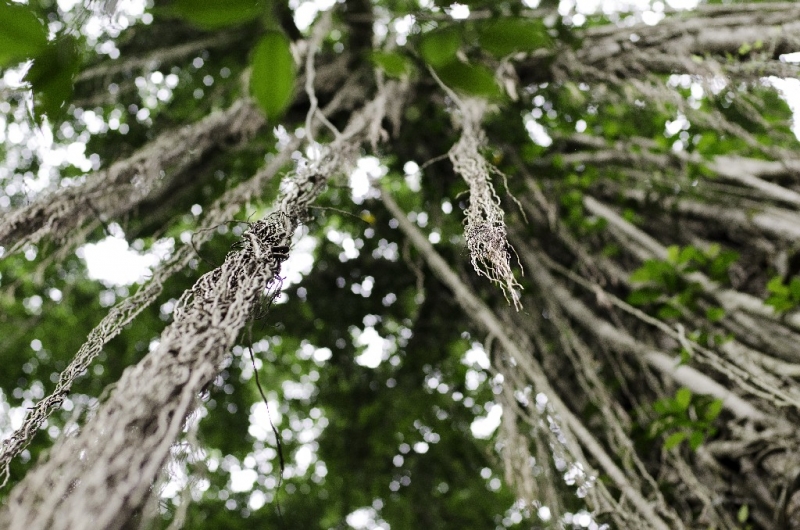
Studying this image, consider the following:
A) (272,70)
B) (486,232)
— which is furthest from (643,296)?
(272,70)

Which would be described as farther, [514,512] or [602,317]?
[514,512]

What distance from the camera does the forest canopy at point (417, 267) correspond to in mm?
617

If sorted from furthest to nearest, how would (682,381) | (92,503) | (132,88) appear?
(132,88)
(682,381)
(92,503)

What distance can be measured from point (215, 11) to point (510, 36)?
360 millimetres

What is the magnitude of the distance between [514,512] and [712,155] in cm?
238

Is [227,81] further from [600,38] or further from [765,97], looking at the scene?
[765,97]

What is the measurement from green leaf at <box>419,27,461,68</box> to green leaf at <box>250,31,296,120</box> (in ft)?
0.68

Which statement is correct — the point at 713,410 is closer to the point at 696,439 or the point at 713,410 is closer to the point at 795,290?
the point at 696,439

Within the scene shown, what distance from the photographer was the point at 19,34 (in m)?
0.51

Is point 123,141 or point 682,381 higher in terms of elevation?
point 123,141

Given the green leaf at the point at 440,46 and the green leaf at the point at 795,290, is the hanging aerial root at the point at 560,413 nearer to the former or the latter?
the green leaf at the point at 795,290

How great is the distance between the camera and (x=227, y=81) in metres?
2.62

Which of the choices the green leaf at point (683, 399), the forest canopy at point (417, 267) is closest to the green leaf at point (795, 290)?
the forest canopy at point (417, 267)

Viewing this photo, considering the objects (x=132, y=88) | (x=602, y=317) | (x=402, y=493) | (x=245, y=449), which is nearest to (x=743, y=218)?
(x=602, y=317)
